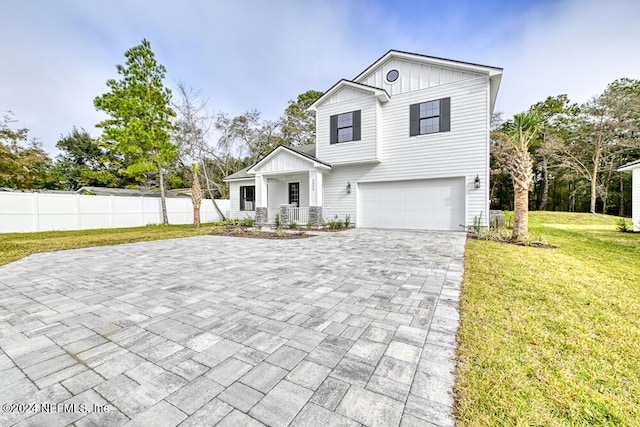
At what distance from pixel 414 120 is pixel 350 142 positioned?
2697mm

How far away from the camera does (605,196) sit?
20.8 metres

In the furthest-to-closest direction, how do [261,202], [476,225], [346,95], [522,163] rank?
Result: [261,202], [346,95], [476,225], [522,163]

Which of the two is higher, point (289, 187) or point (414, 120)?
point (414, 120)

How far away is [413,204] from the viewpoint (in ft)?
35.2

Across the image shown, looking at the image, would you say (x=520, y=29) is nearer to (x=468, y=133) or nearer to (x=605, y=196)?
(x=468, y=133)

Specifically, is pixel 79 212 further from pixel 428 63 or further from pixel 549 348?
pixel 549 348

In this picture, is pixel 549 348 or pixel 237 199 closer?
pixel 549 348

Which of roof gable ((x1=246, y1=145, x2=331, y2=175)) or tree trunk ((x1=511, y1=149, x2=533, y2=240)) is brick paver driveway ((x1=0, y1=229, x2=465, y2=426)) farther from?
roof gable ((x1=246, y1=145, x2=331, y2=175))

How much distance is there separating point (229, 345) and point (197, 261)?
3816mm

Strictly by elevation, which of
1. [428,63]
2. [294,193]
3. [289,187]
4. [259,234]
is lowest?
[259,234]

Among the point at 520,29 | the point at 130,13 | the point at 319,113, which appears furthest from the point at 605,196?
the point at 130,13

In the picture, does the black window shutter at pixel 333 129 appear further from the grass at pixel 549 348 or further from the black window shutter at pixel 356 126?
the grass at pixel 549 348

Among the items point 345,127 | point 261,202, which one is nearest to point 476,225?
point 345,127

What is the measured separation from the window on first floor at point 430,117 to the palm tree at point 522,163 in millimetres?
2654
